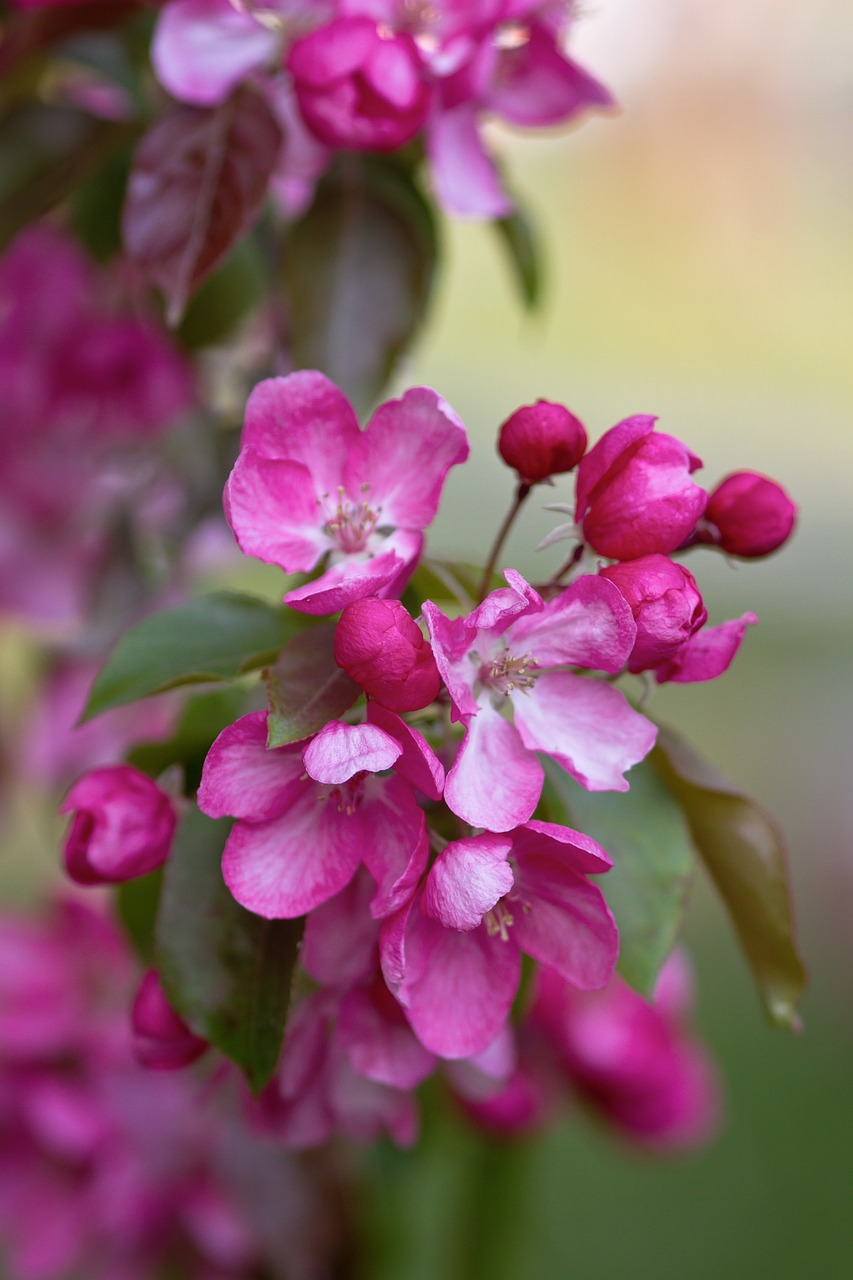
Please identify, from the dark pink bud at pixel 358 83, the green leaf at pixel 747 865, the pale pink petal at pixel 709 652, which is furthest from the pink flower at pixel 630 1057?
the dark pink bud at pixel 358 83

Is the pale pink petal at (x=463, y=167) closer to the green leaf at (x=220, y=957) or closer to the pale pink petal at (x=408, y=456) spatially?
the pale pink petal at (x=408, y=456)

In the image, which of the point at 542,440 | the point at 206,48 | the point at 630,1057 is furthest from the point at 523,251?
the point at 630,1057

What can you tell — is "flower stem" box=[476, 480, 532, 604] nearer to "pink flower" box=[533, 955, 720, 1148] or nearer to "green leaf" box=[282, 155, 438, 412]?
"green leaf" box=[282, 155, 438, 412]

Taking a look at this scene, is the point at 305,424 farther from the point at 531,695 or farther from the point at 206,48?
the point at 206,48

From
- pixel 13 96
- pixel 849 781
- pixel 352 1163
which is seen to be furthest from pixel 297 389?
pixel 849 781

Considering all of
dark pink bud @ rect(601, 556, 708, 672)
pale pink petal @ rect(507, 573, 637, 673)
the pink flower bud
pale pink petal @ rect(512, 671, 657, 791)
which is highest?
dark pink bud @ rect(601, 556, 708, 672)

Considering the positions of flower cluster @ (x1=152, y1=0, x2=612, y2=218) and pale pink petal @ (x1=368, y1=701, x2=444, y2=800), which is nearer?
pale pink petal @ (x1=368, y1=701, x2=444, y2=800)

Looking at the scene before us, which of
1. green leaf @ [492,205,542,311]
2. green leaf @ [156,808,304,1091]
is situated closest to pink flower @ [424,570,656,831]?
green leaf @ [156,808,304,1091]
